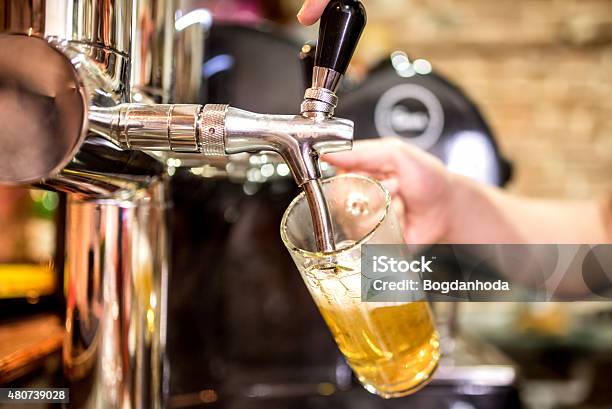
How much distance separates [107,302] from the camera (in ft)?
1.57

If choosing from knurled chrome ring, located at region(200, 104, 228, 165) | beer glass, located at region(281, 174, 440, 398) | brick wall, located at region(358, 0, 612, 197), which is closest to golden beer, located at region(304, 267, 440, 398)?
beer glass, located at region(281, 174, 440, 398)

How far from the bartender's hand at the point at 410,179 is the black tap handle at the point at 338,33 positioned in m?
0.17

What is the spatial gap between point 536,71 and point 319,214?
183cm

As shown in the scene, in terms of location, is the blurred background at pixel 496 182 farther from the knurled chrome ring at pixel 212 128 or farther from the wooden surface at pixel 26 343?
the knurled chrome ring at pixel 212 128

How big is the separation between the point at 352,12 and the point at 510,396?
1.61 ft

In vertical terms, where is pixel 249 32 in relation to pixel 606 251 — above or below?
above

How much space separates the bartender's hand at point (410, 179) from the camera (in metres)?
0.61

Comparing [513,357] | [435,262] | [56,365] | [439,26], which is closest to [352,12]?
[435,262]

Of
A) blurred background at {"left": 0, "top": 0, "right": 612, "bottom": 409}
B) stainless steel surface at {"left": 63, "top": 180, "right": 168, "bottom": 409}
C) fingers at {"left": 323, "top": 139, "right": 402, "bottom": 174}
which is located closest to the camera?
stainless steel surface at {"left": 63, "top": 180, "right": 168, "bottom": 409}

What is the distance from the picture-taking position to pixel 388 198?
45 cm

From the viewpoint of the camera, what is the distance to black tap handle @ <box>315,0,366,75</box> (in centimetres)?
41

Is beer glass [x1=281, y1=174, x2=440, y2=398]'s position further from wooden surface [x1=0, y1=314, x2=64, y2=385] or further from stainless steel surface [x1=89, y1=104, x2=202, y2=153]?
wooden surface [x1=0, y1=314, x2=64, y2=385]

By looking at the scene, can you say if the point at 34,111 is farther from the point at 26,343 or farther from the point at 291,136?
the point at 26,343

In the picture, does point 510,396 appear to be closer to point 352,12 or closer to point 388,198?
point 388,198
